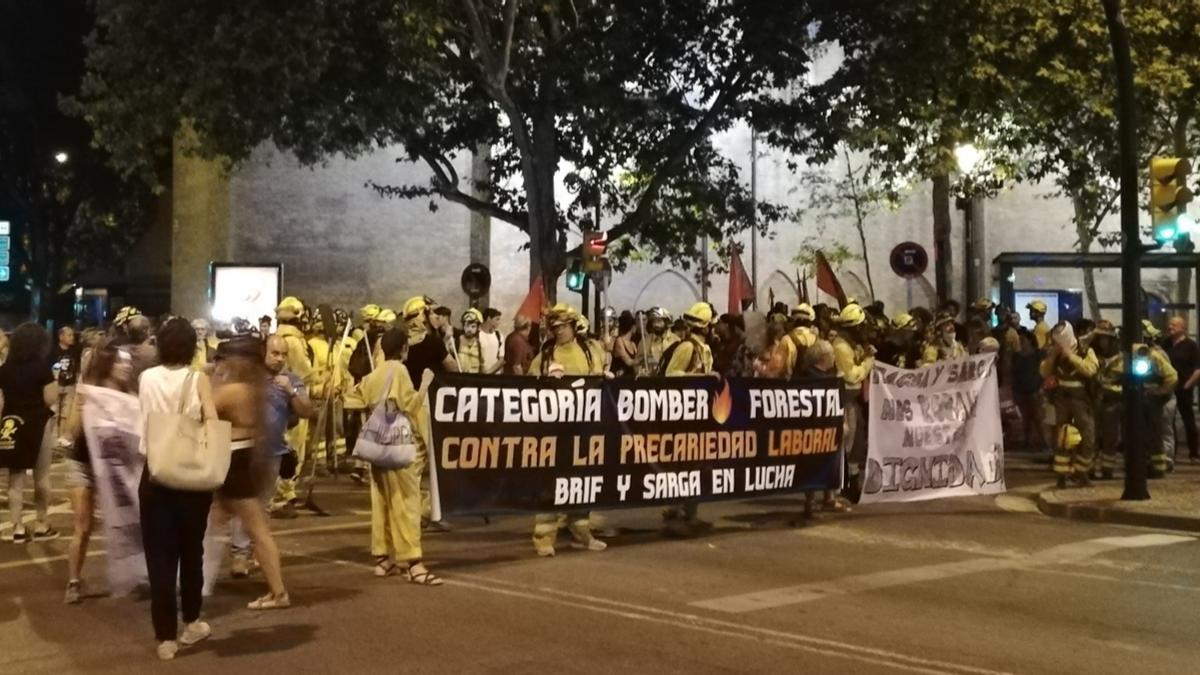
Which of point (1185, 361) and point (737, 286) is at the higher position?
point (737, 286)

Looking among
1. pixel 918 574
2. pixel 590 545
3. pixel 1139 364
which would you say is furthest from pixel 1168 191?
pixel 590 545

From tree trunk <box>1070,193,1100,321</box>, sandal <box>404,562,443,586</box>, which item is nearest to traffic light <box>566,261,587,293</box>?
tree trunk <box>1070,193,1100,321</box>

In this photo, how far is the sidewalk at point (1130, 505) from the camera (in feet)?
40.1

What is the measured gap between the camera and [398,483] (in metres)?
8.84

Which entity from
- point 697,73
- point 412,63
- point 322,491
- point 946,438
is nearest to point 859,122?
point 697,73

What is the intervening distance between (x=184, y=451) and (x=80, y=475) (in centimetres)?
217

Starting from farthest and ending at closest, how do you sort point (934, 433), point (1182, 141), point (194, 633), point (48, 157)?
point (48, 157) → point (1182, 141) → point (934, 433) → point (194, 633)

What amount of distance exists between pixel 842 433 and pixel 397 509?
16.4 feet

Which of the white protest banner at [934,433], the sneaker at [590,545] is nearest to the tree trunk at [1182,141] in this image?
the white protest banner at [934,433]

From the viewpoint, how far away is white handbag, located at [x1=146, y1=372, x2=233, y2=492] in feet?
21.6

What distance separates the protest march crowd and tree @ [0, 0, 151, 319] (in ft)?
76.6

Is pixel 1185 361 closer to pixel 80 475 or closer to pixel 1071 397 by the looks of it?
pixel 1071 397

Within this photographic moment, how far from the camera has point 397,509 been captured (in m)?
8.81

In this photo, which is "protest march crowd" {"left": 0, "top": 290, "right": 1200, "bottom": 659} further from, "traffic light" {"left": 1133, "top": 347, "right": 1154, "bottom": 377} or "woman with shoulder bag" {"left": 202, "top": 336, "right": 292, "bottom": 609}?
"traffic light" {"left": 1133, "top": 347, "right": 1154, "bottom": 377}
